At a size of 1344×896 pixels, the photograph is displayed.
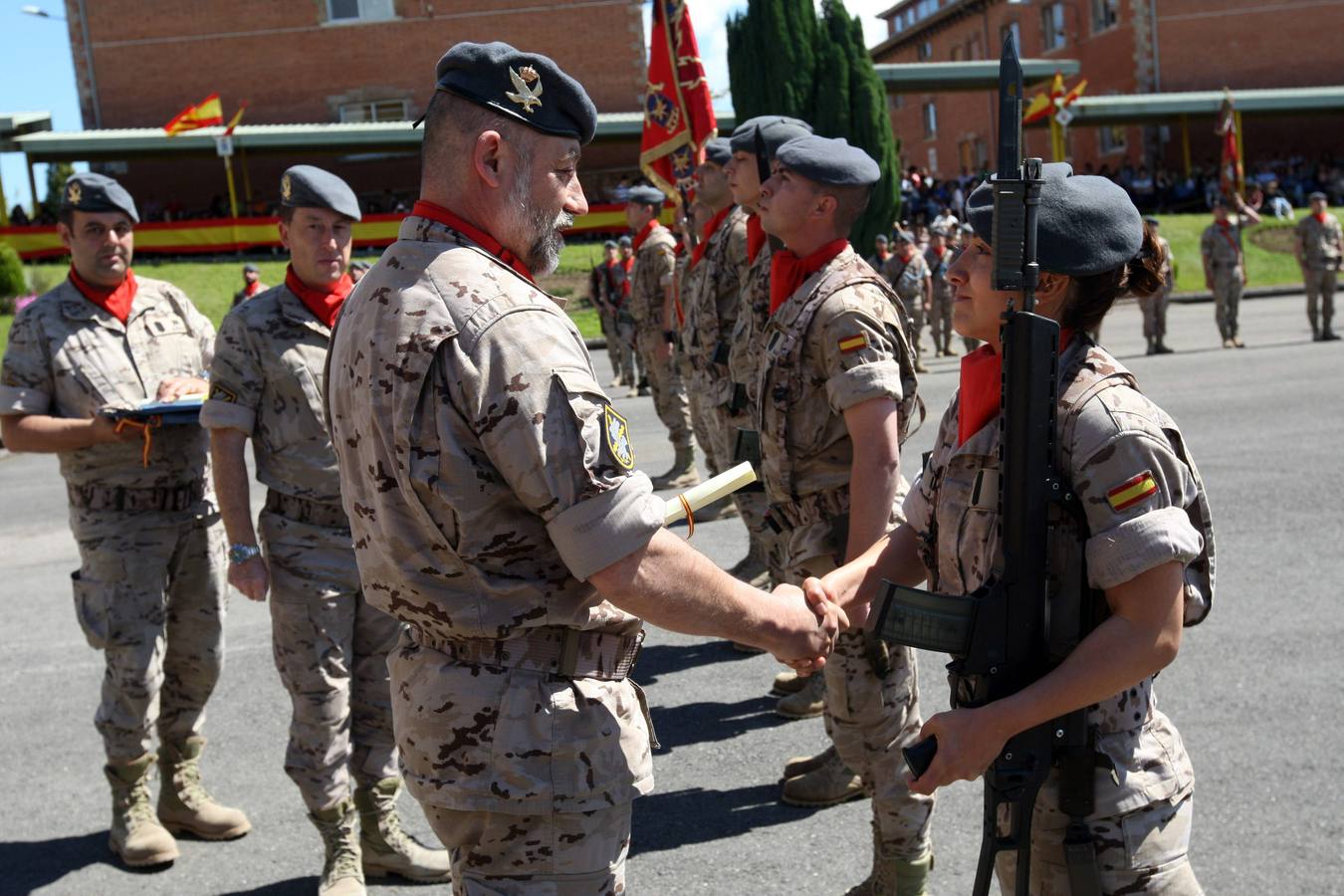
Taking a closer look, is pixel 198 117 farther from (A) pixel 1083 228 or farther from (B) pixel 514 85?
(A) pixel 1083 228

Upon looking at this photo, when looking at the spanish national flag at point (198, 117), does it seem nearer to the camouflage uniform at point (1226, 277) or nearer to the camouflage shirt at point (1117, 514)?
the camouflage uniform at point (1226, 277)

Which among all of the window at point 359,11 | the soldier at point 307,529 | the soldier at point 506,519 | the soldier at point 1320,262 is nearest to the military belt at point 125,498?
the soldier at point 307,529

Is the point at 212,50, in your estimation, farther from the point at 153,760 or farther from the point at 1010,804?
the point at 1010,804

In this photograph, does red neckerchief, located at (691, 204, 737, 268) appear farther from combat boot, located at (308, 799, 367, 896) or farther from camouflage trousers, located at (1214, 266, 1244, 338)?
camouflage trousers, located at (1214, 266, 1244, 338)

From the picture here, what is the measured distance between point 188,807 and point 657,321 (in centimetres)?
764

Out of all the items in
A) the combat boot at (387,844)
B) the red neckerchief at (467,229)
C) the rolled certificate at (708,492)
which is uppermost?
the red neckerchief at (467,229)

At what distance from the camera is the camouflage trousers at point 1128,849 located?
248cm

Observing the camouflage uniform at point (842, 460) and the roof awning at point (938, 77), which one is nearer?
the camouflage uniform at point (842, 460)

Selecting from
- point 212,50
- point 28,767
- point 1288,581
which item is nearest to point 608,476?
point 28,767

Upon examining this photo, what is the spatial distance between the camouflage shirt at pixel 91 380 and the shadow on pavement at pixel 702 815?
2218 mm

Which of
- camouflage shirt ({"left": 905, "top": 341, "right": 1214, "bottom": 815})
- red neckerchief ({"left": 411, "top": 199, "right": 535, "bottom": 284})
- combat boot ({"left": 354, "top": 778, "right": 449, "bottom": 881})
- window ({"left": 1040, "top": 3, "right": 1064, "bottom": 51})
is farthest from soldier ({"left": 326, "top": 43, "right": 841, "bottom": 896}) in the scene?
window ({"left": 1040, "top": 3, "right": 1064, "bottom": 51})

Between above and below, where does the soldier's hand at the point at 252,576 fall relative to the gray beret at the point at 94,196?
below

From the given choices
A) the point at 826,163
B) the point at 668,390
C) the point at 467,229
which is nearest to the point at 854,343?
the point at 826,163

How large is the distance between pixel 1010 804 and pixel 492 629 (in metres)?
1.07
